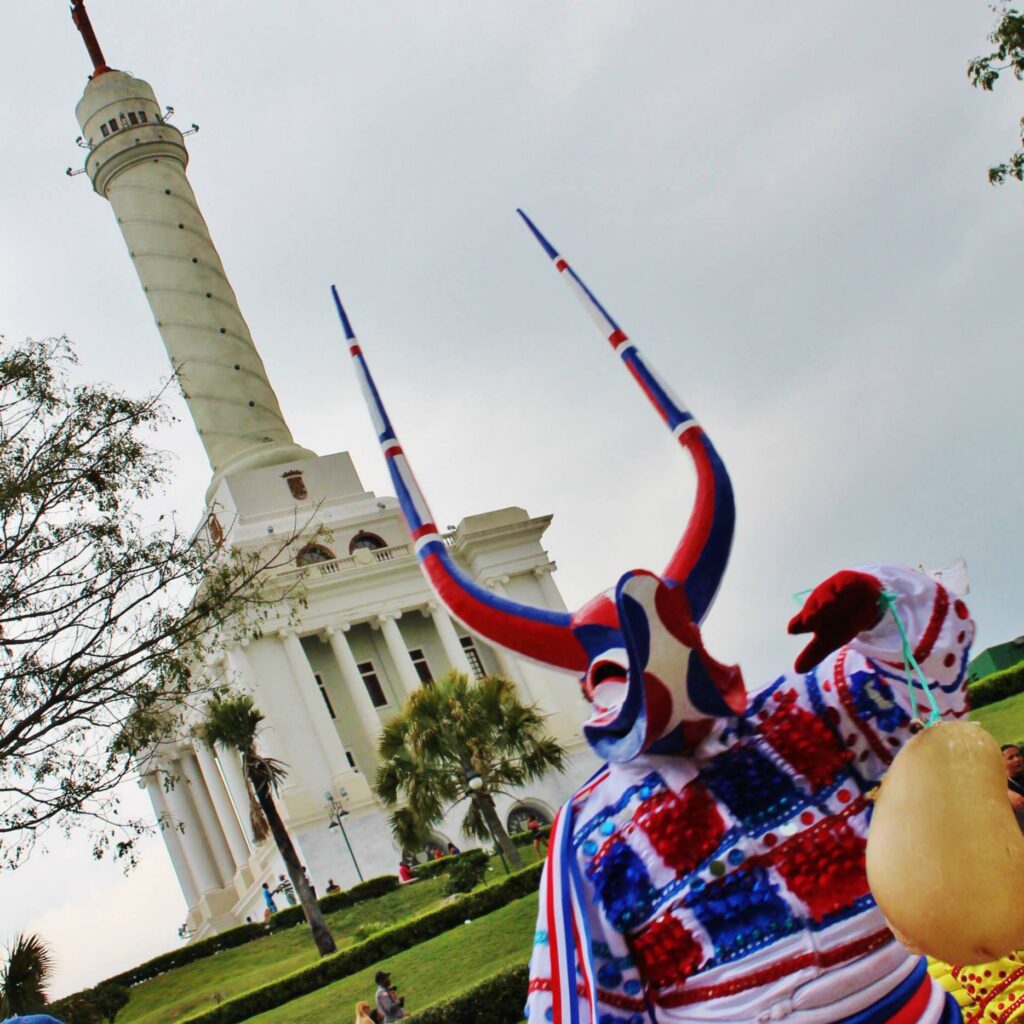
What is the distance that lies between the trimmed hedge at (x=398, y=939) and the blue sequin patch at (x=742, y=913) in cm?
1734

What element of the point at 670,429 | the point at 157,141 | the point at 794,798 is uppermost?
the point at 157,141

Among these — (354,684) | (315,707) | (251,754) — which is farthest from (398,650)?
(251,754)

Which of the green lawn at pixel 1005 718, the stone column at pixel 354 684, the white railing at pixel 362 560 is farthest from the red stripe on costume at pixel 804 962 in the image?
the white railing at pixel 362 560

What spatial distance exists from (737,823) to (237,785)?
39344mm

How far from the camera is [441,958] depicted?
1752 cm

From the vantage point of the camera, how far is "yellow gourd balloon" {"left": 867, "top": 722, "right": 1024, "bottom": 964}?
2641mm

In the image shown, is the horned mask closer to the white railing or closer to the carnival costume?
the carnival costume

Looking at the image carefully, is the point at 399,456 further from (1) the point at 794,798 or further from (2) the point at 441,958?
(2) the point at 441,958

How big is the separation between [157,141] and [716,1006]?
155ft

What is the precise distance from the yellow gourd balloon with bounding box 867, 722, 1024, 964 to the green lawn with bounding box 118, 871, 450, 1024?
22.1m

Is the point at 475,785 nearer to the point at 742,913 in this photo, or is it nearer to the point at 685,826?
the point at 685,826

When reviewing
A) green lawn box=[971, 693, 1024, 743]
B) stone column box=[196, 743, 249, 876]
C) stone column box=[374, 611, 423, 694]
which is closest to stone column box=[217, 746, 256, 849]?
stone column box=[196, 743, 249, 876]

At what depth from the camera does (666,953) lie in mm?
3332

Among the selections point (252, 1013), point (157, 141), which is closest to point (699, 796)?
point (252, 1013)
